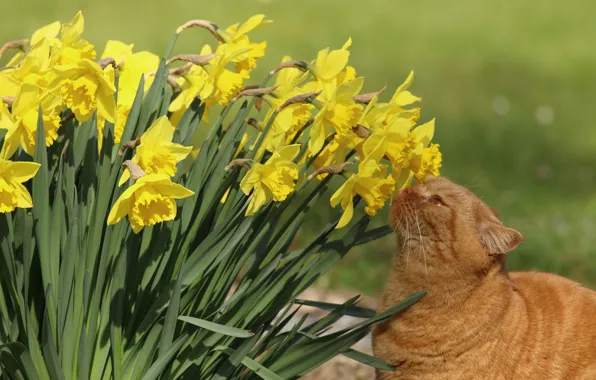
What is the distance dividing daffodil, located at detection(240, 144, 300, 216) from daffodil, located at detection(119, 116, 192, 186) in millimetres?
198

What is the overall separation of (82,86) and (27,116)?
0.47ft

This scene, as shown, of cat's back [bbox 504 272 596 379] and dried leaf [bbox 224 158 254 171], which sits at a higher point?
dried leaf [bbox 224 158 254 171]

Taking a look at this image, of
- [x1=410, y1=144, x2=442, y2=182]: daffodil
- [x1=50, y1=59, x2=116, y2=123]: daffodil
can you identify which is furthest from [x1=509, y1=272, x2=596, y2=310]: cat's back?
[x1=50, y1=59, x2=116, y2=123]: daffodil

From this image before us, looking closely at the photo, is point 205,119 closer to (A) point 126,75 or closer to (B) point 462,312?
(A) point 126,75

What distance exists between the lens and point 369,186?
2256 millimetres

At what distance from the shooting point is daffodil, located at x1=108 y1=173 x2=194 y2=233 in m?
1.93

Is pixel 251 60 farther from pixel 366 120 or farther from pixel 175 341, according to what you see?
pixel 175 341

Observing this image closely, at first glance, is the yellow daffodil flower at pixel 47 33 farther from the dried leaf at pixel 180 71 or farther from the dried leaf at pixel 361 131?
the dried leaf at pixel 361 131

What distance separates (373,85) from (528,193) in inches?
89.5

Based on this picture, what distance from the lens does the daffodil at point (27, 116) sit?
2051 millimetres

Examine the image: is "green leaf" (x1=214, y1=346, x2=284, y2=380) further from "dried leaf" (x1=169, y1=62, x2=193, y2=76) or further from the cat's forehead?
the cat's forehead

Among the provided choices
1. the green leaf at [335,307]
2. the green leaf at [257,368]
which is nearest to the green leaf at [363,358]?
the green leaf at [335,307]

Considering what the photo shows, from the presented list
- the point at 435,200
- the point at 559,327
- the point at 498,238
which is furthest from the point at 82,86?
the point at 559,327

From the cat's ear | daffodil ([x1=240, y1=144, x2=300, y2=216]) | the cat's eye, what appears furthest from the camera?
the cat's eye
